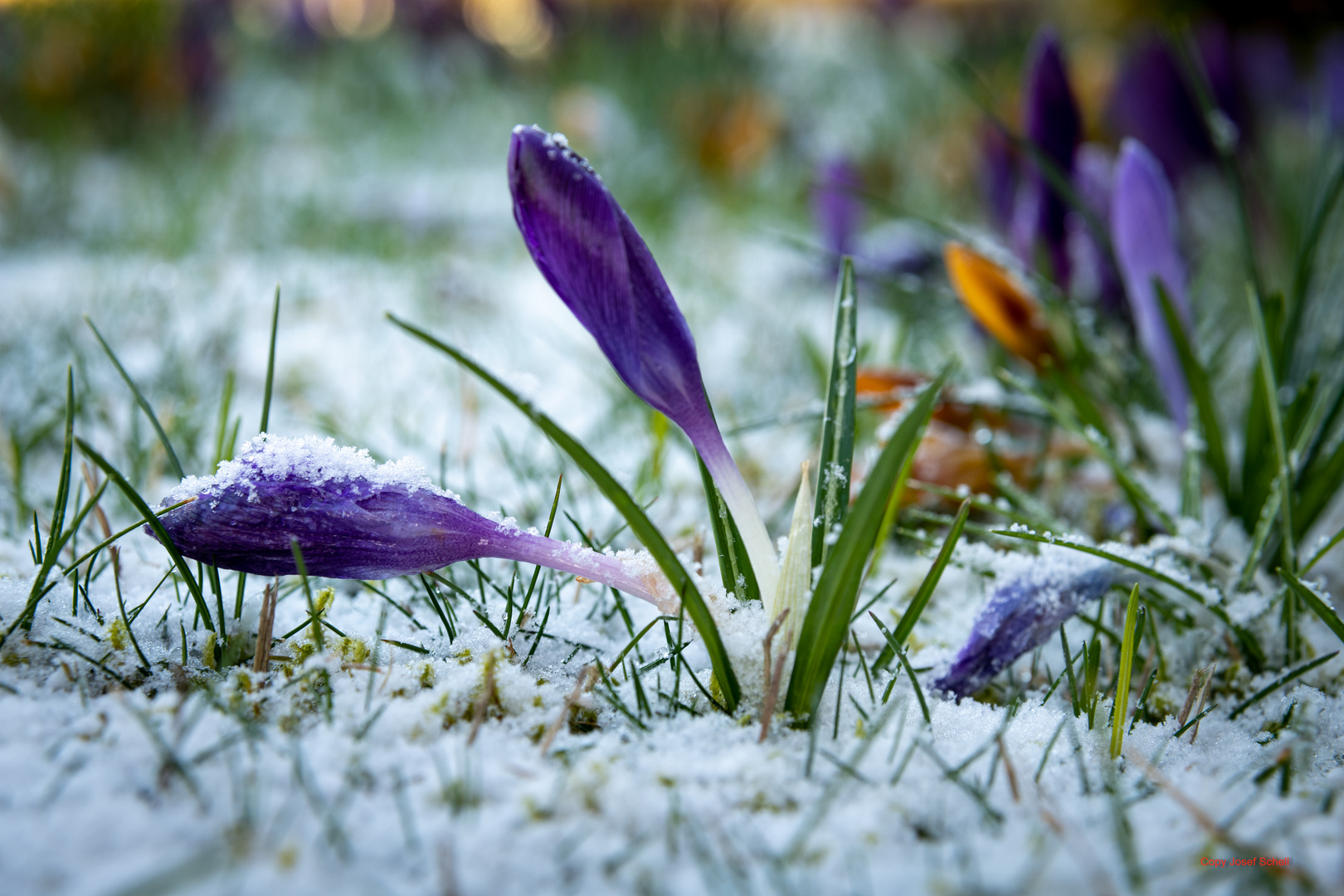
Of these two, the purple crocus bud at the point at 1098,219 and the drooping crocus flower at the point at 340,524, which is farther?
the purple crocus bud at the point at 1098,219

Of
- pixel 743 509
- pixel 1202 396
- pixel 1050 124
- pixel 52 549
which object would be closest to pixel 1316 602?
pixel 1202 396

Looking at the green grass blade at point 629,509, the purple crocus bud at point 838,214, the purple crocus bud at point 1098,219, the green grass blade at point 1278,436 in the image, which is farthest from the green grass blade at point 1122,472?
the purple crocus bud at point 838,214

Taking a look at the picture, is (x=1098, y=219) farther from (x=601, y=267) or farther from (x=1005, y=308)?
(x=601, y=267)

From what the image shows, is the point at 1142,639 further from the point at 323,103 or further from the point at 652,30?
the point at 652,30

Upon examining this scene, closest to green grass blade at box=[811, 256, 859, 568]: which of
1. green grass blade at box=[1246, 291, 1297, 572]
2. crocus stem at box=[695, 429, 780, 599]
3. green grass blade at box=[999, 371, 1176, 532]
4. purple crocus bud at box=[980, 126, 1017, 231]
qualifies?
crocus stem at box=[695, 429, 780, 599]

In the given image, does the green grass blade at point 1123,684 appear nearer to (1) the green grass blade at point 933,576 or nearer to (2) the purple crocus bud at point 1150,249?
(1) the green grass blade at point 933,576

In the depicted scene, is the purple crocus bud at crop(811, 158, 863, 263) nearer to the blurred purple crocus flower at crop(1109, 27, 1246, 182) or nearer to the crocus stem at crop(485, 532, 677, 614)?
the blurred purple crocus flower at crop(1109, 27, 1246, 182)

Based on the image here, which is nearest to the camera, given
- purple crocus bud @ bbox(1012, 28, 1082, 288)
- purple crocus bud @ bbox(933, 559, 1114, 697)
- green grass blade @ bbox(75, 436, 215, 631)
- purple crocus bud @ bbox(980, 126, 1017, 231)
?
green grass blade @ bbox(75, 436, 215, 631)
